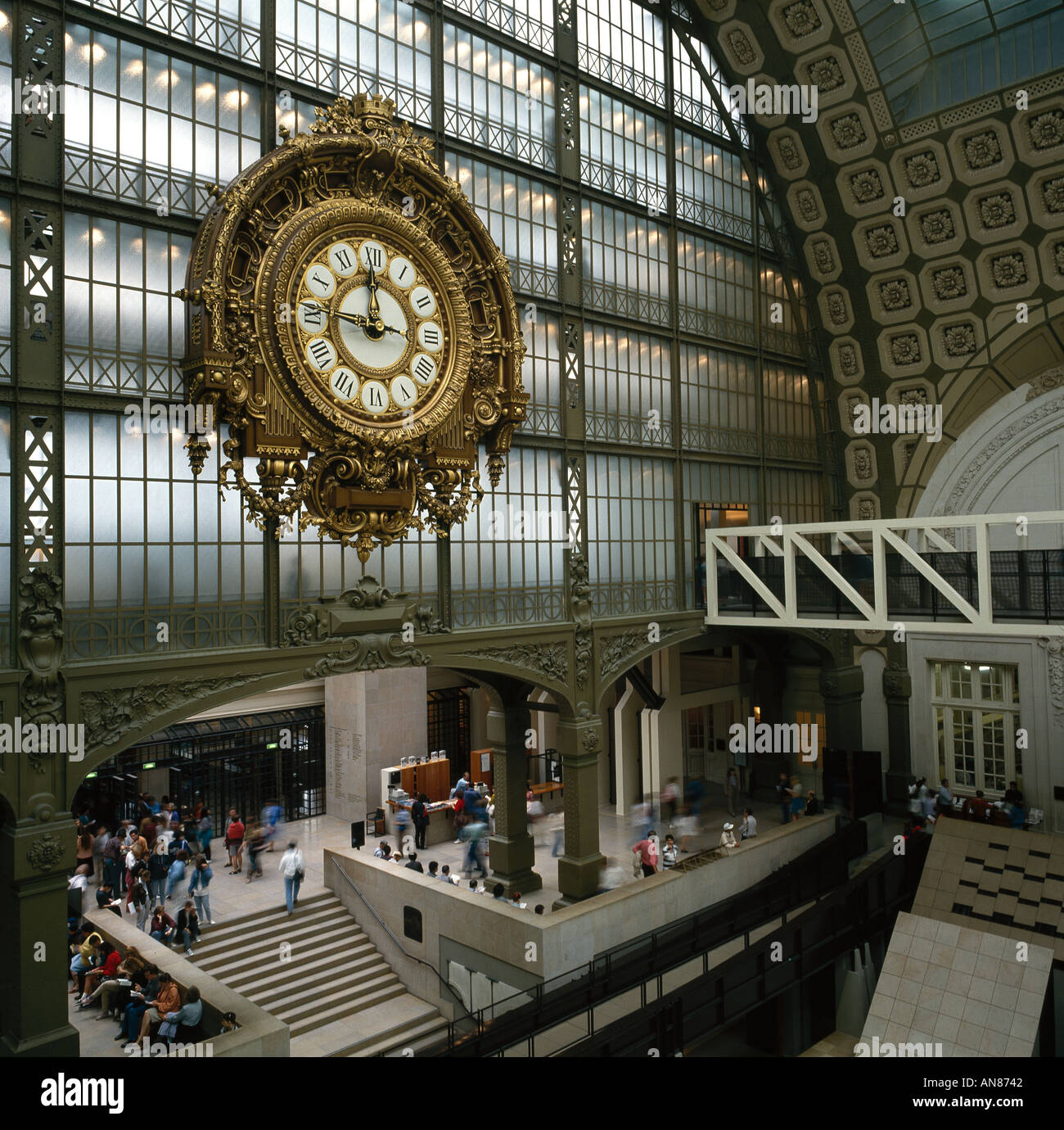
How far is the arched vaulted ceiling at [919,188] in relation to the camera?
23.2m

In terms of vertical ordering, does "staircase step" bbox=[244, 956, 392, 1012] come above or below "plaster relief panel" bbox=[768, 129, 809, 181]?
below

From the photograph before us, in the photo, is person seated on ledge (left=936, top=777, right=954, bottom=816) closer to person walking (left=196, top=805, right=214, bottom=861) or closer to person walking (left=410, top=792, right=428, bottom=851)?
person walking (left=410, top=792, right=428, bottom=851)

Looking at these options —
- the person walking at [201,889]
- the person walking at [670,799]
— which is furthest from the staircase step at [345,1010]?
the person walking at [670,799]

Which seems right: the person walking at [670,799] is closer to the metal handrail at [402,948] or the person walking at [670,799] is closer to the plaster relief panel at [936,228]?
the metal handrail at [402,948]

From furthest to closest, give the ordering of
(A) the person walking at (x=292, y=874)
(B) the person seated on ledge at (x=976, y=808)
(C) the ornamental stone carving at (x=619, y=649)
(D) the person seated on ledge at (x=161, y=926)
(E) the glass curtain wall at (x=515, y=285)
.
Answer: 1. (B) the person seated on ledge at (x=976, y=808)
2. (C) the ornamental stone carving at (x=619, y=649)
3. (A) the person walking at (x=292, y=874)
4. (D) the person seated on ledge at (x=161, y=926)
5. (E) the glass curtain wall at (x=515, y=285)

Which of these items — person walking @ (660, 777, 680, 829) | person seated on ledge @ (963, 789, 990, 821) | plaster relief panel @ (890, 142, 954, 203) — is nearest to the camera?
plaster relief panel @ (890, 142, 954, 203)

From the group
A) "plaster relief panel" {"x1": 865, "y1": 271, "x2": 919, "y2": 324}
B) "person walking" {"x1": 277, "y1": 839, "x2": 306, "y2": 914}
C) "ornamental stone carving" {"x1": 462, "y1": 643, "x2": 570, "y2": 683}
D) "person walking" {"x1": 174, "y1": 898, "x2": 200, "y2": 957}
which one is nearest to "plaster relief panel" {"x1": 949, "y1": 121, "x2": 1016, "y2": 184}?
"plaster relief panel" {"x1": 865, "y1": 271, "x2": 919, "y2": 324}

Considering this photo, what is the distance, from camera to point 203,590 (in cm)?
1501

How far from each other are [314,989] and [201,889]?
3312mm

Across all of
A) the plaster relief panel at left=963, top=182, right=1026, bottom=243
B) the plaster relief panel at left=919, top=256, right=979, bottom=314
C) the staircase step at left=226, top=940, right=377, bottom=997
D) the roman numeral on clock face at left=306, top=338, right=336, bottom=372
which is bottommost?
the staircase step at left=226, top=940, right=377, bottom=997

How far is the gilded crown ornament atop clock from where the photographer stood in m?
15.0

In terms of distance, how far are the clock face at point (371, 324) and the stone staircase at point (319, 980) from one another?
35.2 feet

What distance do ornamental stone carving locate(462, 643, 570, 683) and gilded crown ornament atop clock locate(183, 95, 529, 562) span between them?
2798 mm

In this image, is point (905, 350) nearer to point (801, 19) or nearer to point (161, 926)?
point (801, 19)
